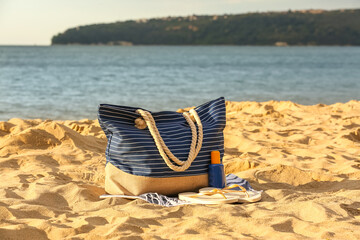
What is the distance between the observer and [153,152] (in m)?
3.79

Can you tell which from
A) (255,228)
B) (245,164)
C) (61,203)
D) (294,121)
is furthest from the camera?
(294,121)

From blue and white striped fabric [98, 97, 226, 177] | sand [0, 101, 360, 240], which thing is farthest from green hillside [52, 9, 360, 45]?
blue and white striped fabric [98, 97, 226, 177]

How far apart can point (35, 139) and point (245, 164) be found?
2416mm

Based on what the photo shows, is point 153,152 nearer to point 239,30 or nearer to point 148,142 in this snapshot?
point 148,142

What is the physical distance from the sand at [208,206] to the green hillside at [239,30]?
3714 inches

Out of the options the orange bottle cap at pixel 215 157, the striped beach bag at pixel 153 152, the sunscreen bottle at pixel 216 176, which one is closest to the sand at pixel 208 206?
the striped beach bag at pixel 153 152

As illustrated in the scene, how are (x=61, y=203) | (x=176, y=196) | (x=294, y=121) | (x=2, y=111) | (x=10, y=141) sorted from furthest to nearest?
(x=2, y=111) < (x=294, y=121) < (x=10, y=141) < (x=176, y=196) < (x=61, y=203)

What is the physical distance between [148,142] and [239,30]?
10039 cm

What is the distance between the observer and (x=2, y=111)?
40.6 ft

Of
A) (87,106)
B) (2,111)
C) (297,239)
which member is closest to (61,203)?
(297,239)

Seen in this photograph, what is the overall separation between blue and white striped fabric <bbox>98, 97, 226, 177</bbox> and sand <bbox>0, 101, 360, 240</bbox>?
13.0 inches

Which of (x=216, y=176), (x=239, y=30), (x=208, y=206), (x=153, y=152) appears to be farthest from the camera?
(x=239, y=30)

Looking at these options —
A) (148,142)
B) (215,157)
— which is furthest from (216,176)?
(148,142)

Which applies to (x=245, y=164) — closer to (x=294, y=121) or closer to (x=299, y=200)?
(x=299, y=200)
